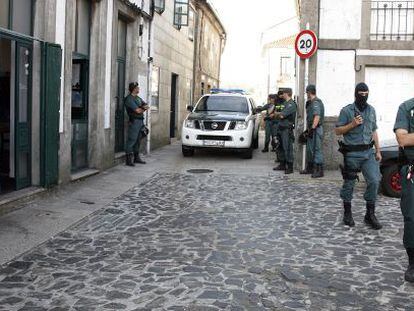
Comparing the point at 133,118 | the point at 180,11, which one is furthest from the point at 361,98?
the point at 180,11

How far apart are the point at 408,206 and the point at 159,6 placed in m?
12.8

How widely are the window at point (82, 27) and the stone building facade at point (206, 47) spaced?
14134 mm

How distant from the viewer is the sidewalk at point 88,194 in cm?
653

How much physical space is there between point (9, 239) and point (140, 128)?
7171 mm

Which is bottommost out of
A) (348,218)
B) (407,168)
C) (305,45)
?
(348,218)

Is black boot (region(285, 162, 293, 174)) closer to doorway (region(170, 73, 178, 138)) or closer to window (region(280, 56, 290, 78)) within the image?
doorway (region(170, 73, 178, 138))

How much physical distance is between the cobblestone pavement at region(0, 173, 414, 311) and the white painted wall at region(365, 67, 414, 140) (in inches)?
183

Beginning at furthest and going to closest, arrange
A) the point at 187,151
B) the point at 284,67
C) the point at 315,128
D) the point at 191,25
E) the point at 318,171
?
the point at 284,67 → the point at 191,25 → the point at 187,151 → the point at 318,171 → the point at 315,128

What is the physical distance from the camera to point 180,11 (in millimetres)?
19812

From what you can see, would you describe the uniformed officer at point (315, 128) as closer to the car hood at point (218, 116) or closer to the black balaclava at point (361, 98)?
the car hood at point (218, 116)

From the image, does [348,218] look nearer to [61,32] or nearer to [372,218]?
[372,218]

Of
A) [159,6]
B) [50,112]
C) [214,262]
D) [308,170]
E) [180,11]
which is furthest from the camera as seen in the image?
[180,11]

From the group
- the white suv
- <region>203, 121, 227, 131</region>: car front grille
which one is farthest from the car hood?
<region>203, 121, 227, 131</region>: car front grille

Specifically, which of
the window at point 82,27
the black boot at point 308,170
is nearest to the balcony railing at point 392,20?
the black boot at point 308,170
